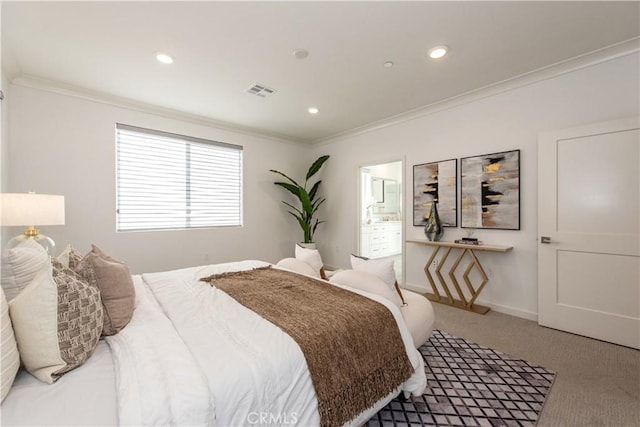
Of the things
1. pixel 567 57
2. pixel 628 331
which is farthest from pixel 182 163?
pixel 628 331

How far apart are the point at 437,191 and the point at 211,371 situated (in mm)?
3458

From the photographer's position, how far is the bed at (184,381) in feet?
2.82

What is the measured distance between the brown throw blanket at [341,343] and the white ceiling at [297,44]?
2057mm

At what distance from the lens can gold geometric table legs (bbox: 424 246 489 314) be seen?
3146 millimetres

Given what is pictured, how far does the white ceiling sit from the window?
0.70 meters

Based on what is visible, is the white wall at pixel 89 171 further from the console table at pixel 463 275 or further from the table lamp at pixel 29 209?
the console table at pixel 463 275

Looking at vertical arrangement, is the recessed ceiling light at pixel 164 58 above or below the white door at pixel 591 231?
above

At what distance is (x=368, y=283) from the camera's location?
1988 mm

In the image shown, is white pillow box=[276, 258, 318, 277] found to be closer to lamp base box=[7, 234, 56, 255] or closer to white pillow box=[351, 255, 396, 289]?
white pillow box=[351, 255, 396, 289]

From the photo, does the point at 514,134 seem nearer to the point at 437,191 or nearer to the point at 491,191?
the point at 491,191

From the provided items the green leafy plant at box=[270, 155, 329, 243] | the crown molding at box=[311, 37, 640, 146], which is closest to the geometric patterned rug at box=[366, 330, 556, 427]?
the crown molding at box=[311, 37, 640, 146]

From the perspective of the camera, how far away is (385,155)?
14.2 feet

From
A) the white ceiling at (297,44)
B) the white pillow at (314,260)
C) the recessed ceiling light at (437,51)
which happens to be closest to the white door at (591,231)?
the white ceiling at (297,44)

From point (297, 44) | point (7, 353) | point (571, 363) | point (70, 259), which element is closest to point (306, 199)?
point (297, 44)
